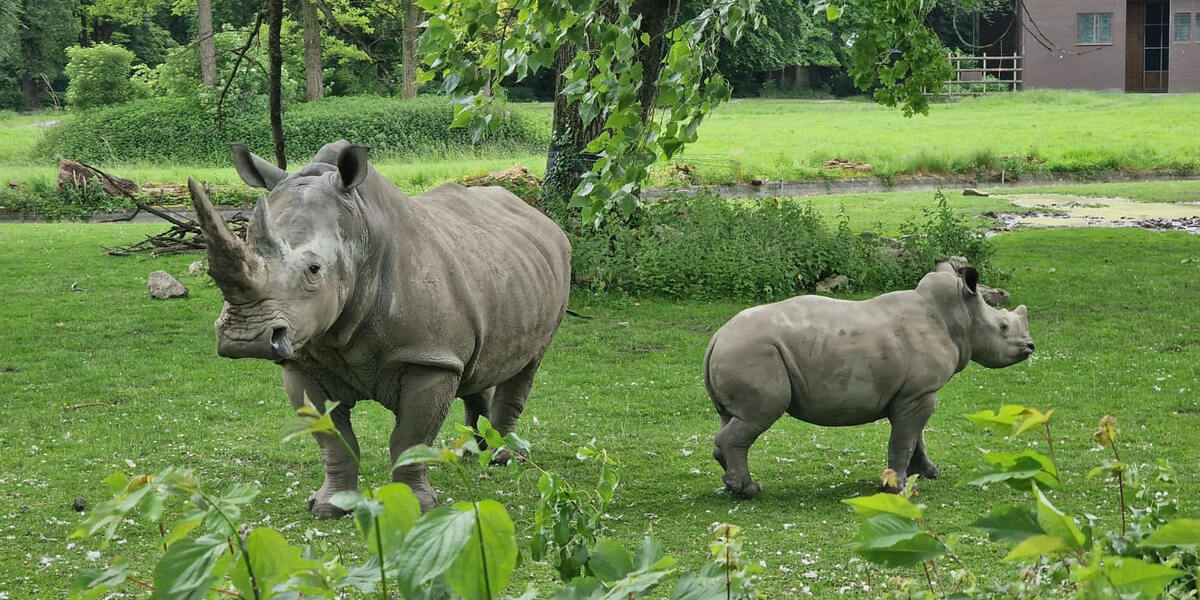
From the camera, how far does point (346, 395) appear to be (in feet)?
22.7

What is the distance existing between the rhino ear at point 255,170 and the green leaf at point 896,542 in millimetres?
4809

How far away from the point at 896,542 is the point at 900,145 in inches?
1307

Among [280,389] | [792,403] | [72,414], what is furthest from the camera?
[280,389]

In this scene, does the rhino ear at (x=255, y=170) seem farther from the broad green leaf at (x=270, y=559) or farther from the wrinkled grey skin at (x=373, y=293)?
the broad green leaf at (x=270, y=559)

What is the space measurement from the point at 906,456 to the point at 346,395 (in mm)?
2967

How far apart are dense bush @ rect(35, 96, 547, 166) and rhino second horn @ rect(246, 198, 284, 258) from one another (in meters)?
27.2

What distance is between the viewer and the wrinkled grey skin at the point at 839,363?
7.18 meters

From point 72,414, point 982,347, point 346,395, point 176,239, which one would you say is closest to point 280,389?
point 72,414

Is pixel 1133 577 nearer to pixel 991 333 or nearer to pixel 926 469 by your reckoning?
pixel 991 333

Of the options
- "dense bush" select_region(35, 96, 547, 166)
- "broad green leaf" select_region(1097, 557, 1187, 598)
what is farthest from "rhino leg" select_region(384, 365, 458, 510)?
"dense bush" select_region(35, 96, 547, 166)

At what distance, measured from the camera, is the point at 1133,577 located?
197 centimetres

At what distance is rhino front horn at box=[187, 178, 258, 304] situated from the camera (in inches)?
196

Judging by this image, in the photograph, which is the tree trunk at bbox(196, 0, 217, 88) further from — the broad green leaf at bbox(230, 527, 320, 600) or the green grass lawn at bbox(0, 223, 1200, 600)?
the broad green leaf at bbox(230, 527, 320, 600)

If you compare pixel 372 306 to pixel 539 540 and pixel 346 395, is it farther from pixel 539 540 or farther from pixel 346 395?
pixel 539 540
